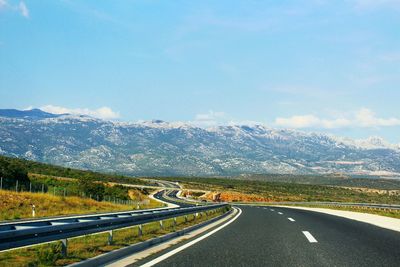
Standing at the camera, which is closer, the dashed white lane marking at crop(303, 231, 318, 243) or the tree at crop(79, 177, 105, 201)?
the dashed white lane marking at crop(303, 231, 318, 243)

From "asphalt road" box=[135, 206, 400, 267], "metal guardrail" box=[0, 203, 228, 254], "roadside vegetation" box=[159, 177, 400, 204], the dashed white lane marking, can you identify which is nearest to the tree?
"roadside vegetation" box=[159, 177, 400, 204]

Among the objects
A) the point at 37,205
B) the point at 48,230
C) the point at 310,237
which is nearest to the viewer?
the point at 48,230

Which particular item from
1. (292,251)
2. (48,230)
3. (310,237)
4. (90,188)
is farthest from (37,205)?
(48,230)

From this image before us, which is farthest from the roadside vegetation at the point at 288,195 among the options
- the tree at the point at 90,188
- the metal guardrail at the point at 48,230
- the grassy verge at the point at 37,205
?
the metal guardrail at the point at 48,230

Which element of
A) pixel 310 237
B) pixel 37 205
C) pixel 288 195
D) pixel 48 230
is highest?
pixel 48 230

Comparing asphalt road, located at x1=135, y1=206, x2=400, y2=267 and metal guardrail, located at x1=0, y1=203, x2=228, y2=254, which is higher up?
metal guardrail, located at x1=0, y1=203, x2=228, y2=254

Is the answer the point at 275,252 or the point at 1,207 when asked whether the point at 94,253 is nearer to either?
the point at 275,252

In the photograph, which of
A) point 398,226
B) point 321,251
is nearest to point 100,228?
point 321,251

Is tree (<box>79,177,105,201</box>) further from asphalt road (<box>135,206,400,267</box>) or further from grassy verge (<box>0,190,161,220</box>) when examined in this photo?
asphalt road (<box>135,206,400,267</box>)

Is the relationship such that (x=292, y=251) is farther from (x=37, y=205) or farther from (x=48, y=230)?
(x=37, y=205)

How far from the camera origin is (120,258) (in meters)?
10.6

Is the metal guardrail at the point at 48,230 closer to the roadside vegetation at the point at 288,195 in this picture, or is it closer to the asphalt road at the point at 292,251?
the asphalt road at the point at 292,251

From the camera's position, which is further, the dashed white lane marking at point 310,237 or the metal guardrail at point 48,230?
the dashed white lane marking at point 310,237

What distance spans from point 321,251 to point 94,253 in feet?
17.5
